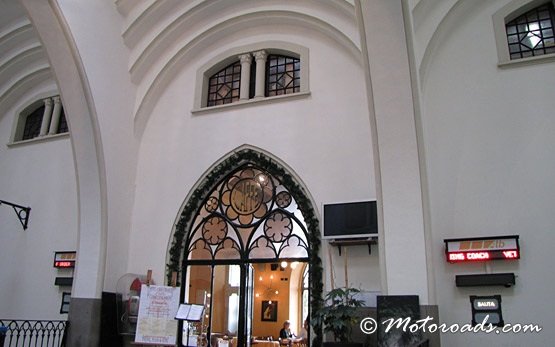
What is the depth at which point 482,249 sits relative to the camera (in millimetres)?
5469

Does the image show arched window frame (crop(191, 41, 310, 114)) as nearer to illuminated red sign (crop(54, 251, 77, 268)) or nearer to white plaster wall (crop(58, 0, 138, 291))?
white plaster wall (crop(58, 0, 138, 291))

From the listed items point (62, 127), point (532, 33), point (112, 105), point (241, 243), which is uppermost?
A: point (532, 33)

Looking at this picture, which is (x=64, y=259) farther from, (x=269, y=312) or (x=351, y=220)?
(x=351, y=220)

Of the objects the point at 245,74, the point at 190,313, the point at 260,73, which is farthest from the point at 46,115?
the point at 190,313

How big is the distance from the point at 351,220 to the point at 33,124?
7317 mm

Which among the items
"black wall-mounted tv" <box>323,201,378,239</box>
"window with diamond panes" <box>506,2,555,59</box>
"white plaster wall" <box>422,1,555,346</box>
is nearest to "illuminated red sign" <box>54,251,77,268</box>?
"black wall-mounted tv" <box>323,201,378,239</box>

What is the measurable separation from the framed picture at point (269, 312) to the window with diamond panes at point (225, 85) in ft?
12.2

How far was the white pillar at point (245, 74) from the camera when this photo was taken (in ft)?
25.3

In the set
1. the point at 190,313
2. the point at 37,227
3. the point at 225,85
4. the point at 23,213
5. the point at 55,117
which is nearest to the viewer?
the point at 190,313

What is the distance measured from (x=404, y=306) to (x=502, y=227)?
1697mm

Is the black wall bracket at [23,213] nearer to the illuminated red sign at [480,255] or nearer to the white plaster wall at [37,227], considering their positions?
the white plaster wall at [37,227]

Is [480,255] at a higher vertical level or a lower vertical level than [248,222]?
lower

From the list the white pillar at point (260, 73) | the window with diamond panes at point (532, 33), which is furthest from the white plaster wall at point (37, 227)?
the window with diamond panes at point (532, 33)

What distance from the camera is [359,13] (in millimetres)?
4883
